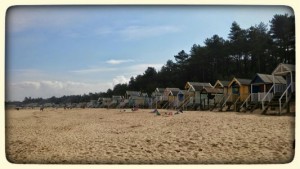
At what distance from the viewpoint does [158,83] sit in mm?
8406

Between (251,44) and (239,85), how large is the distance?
6.78 feet

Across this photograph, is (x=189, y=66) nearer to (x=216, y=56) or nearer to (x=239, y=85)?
(x=216, y=56)

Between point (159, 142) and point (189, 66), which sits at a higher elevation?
point (189, 66)

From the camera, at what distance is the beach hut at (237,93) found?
856 cm

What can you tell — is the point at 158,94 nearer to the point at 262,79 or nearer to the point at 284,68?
the point at 262,79

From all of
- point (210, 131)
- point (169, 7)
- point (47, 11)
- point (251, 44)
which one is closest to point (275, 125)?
point (210, 131)

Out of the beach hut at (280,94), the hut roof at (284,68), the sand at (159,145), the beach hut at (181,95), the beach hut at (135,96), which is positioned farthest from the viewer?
the beach hut at (135,96)

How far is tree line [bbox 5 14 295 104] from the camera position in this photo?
5.37 m

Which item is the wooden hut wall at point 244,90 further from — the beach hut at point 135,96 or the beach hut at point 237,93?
the beach hut at point 135,96

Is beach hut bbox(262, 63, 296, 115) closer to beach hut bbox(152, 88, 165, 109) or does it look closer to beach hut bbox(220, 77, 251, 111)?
beach hut bbox(220, 77, 251, 111)

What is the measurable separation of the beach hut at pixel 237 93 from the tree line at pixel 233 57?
0.93 feet

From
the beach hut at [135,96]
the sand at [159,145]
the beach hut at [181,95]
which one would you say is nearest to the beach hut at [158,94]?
the beach hut at [135,96]

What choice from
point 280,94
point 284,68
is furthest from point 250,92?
point 284,68

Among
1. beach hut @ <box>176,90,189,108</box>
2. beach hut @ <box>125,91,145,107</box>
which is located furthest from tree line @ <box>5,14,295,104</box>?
beach hut @ <box>125,91,145,107</box>
